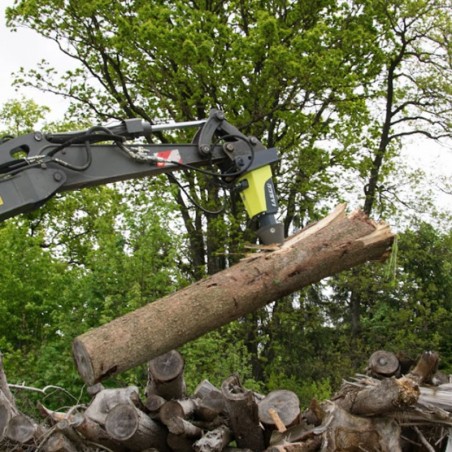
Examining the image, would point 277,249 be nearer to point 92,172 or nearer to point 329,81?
point 92,172

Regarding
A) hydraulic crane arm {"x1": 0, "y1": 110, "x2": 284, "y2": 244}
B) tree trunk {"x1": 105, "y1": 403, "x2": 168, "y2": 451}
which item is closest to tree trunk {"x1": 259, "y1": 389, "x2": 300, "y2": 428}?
tree trunk {"x1": 105, "y1": 403, "x2": 168, "y2": 451}

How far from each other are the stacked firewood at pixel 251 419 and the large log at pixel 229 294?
63 centimetres

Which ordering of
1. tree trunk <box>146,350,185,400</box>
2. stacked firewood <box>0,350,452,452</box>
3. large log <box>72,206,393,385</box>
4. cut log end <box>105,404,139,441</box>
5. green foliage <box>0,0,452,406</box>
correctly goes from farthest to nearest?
green foliage <box>0,0,452,406</box>, tree trunk <box>146,350,185,400</box>, cut log end <box>105,404,139,441</box>, stacked firewood <box>0,350,452,452</box>, large log <box>72,206,393,385</box>

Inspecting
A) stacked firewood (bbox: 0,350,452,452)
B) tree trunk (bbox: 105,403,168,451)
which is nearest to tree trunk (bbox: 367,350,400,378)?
stacked firewood (bbox: 0,350,452,452)

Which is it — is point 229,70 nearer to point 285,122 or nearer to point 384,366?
point 285,122

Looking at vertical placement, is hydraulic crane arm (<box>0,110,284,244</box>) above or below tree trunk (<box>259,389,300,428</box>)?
above

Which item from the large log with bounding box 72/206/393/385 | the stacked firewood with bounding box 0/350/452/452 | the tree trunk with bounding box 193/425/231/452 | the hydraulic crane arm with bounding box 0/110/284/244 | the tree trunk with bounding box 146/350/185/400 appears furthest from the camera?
the hydraulic crane arm with bounding box 0/110/284/244

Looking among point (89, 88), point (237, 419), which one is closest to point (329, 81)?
point (89, 88)

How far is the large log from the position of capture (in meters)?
5.51

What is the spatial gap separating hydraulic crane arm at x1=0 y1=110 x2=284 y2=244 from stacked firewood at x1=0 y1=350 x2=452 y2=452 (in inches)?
57.8

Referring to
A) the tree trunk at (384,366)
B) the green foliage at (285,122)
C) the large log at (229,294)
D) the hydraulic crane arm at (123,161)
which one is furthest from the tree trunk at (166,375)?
the green foliage at (285,122)

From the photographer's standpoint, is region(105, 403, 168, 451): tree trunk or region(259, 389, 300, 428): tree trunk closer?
region(105, 403, 168, 451): tree trunk

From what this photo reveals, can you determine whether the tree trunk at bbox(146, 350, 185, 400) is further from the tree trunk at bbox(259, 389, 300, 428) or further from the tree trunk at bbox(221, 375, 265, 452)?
the tree trunk at bbox(259, 389, 300, 428)

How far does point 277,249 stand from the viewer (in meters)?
6.61
